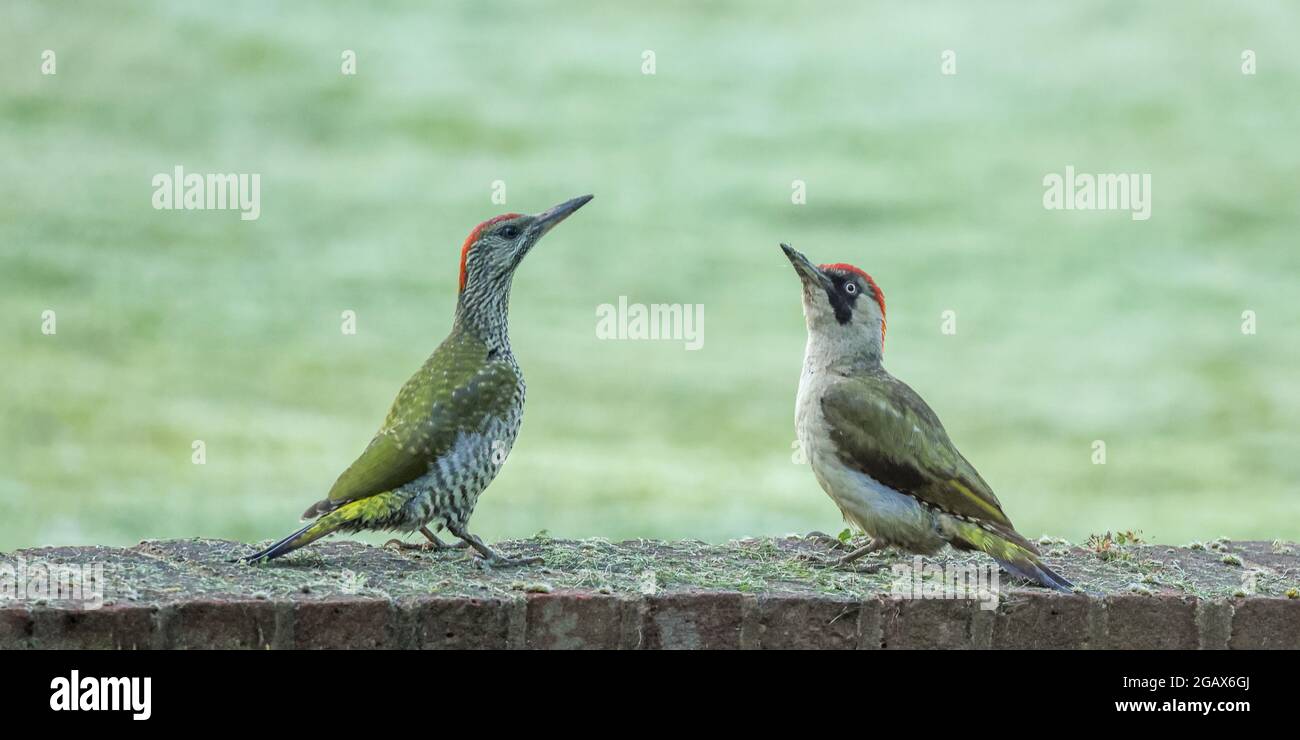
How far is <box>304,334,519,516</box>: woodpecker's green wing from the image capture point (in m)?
6.13

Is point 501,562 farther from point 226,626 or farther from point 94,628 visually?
point 94,628

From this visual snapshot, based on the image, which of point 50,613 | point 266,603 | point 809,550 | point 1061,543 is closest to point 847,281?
point 809,550

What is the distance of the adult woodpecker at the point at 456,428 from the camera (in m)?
6.09

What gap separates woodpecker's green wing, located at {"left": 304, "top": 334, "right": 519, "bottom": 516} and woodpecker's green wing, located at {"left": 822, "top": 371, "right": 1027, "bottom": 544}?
1.43 metres

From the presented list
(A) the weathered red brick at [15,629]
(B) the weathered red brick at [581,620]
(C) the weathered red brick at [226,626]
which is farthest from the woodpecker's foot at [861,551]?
(A) the weathered red brick at [15,629]

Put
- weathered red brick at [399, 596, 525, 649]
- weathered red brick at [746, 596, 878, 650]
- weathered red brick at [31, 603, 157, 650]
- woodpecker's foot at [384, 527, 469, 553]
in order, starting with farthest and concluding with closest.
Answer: woodpecker's foot at [384, 527, 469, 553] → weathered red brick at [746, 596, 878, 650] → weathered red brick at [399, 596, 525, 649] → weathered red brick at [31, 603, 157, 650]

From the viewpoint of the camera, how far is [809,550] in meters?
7.04

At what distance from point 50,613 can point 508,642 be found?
63.3 inches

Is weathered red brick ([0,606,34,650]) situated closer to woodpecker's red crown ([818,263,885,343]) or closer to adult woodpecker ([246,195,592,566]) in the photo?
adult woodpecker ([246,195,592,566])

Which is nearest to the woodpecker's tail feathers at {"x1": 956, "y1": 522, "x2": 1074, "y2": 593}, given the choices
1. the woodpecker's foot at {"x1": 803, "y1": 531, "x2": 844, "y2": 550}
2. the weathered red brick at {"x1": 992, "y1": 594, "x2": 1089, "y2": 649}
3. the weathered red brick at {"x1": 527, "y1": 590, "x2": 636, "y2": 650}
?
the weathered red brick at {"x1": 992, "y1": 594, "x2": 1089, "y2": 649}

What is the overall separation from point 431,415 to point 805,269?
1743 mm

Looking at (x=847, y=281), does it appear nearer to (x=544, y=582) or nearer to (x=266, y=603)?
(x=544, y=582)

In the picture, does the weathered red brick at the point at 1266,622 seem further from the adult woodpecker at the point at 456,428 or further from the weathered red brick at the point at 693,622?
the adult woodpecker at the point at 456,428

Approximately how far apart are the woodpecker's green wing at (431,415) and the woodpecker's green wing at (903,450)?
Result: 1430mm
